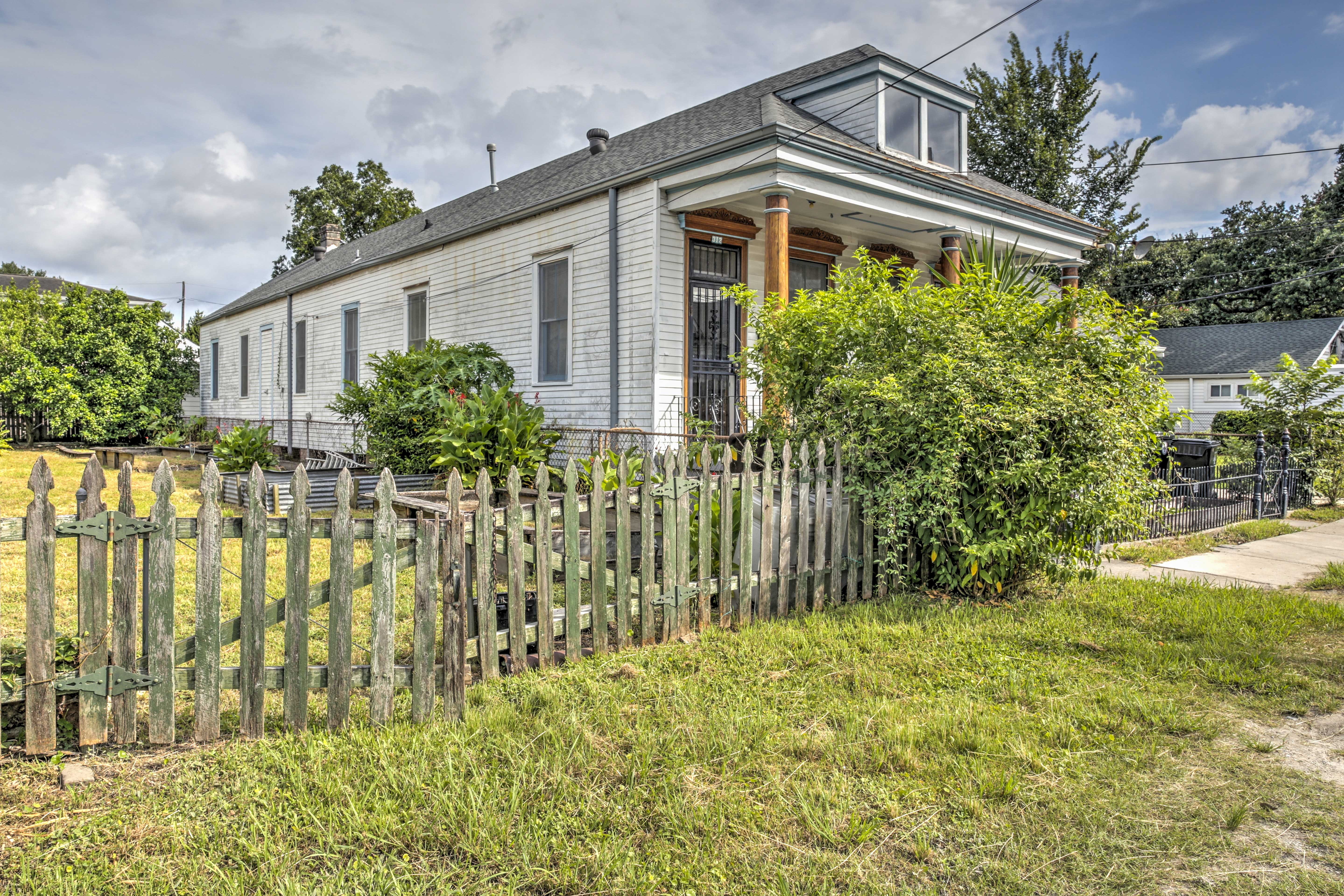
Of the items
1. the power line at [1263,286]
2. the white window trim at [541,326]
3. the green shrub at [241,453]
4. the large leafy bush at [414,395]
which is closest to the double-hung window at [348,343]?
the green shrub at [241,453]

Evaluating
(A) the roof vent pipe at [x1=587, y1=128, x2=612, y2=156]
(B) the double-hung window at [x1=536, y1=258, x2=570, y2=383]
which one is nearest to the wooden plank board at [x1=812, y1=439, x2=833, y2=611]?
(B) the double-hung window at [x1=536, y1=258, x2=570, y2=383]

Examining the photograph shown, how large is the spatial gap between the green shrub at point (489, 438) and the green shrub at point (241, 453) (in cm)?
545

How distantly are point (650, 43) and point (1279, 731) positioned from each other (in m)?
9.92

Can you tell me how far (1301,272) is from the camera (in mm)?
37406

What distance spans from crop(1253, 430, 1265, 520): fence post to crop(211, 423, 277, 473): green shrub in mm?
14106

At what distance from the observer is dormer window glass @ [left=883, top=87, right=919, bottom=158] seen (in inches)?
459

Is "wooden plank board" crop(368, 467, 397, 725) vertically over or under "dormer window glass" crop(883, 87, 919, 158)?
under

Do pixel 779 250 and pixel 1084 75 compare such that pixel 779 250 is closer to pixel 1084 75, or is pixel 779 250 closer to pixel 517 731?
pixel 517 731

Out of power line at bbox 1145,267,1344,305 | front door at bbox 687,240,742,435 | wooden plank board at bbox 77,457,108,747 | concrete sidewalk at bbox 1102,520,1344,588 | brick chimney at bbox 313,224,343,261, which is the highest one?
power line at bbox 1145,267,1344,305

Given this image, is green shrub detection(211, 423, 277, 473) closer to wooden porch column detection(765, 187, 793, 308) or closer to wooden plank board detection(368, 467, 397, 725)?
wooden porch column detection(765, 187, 793, 308)

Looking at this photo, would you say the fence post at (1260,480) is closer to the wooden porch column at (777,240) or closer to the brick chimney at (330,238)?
the wooden porch column at (777,240)

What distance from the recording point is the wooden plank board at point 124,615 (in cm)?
296

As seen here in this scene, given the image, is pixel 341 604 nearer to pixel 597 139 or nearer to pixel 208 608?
pixel 208 608

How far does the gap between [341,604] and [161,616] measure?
0.66 meters
